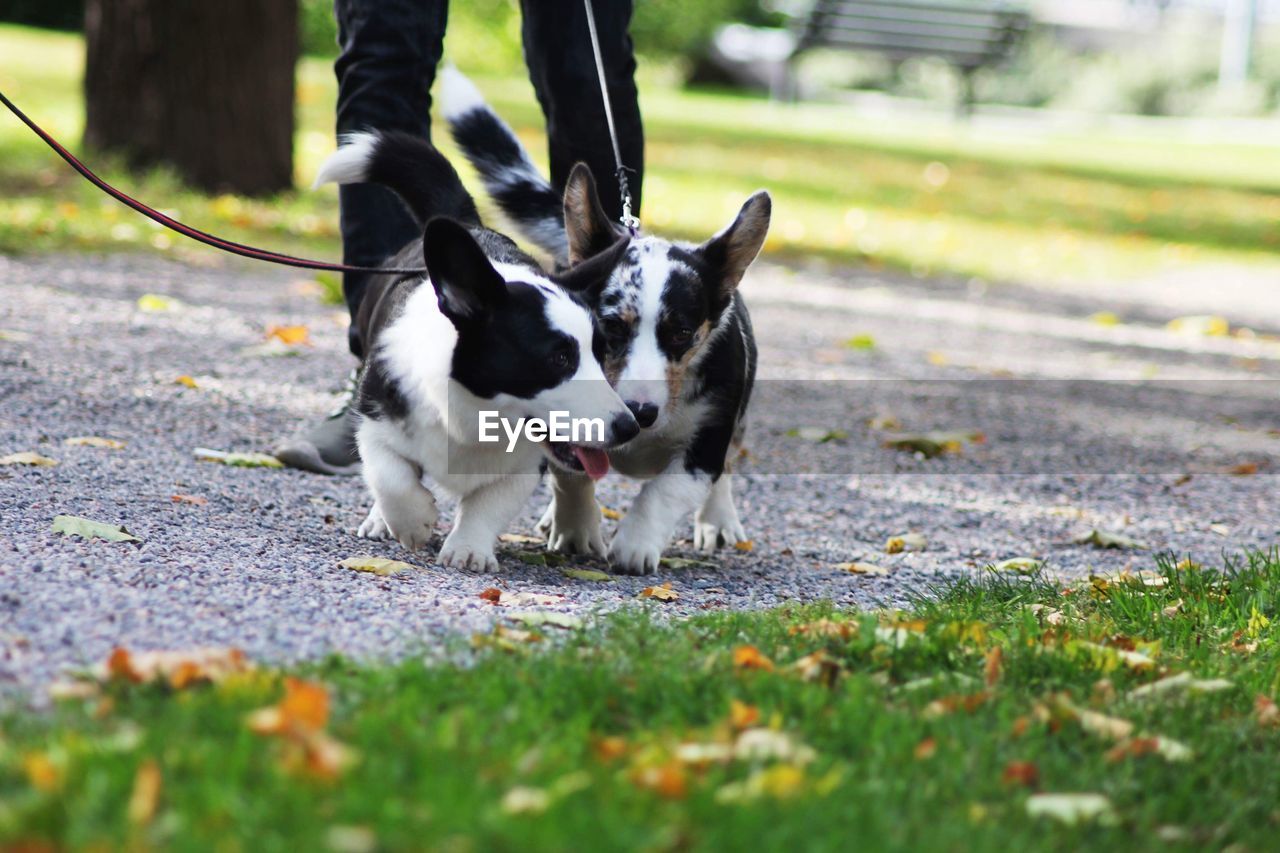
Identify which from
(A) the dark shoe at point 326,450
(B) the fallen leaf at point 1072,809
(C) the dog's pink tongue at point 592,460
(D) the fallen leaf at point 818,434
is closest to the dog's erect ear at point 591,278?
(C) the dog's pink tongue at point 592,460

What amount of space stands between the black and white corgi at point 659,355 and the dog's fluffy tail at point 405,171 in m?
0.19

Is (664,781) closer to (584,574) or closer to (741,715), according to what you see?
(741,715)

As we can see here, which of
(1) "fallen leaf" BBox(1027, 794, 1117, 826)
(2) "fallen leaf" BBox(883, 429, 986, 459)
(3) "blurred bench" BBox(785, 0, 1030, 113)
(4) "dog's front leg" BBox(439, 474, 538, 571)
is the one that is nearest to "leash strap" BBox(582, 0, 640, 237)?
(4) "dog's front leg" BBox(439, 474, 538, 571)

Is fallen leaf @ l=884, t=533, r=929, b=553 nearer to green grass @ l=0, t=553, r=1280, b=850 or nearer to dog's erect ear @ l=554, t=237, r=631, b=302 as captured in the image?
green grass @ l=0, t=553, r=1280, b=850

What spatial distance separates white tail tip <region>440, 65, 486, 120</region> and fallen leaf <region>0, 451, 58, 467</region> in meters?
1.43

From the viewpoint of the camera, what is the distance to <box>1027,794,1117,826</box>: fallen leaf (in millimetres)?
2240

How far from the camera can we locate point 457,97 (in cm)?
448

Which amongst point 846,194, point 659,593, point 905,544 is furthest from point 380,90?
point 846,194

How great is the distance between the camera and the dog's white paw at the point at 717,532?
173 inches

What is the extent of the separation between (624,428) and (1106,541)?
1792mm

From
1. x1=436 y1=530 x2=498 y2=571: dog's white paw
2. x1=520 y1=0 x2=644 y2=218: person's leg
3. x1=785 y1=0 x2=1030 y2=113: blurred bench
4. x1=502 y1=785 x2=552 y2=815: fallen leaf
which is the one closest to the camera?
x1=502 y1=785 x2=552 y2=815: fallen leaf

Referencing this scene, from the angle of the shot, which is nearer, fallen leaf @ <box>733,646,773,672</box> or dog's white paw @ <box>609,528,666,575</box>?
fallen leaf @ <box>733,646,773,672</box>

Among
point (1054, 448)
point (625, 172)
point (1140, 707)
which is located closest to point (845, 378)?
point (1054, 448)

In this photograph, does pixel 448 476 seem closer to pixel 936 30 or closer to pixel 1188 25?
pixel 936 30
